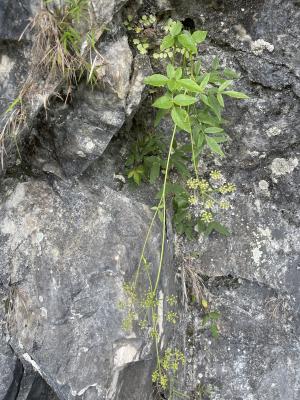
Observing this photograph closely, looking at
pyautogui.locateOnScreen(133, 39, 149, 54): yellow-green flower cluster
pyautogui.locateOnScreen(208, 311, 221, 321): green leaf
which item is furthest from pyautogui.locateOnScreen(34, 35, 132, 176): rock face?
pyautogui.locateOnScreen(208, 311, 221, 321): green leaf

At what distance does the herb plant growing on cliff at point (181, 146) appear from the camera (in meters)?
2.02

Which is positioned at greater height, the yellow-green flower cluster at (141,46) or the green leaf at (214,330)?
the yellow-green flower cluster at (141,46)

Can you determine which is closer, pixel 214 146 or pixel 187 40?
pixel 187 40

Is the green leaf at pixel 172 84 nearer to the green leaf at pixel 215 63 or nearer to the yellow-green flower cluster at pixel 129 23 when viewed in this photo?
the green leaf at pixel 215 63

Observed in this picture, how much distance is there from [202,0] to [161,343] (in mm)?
2023

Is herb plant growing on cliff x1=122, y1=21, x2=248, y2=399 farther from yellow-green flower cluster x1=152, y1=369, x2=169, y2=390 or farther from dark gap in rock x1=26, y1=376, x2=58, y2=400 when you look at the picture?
dark gap in rock x1=26, y1=376, x2=58, y2=400

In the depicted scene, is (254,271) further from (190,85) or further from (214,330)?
(190,85)

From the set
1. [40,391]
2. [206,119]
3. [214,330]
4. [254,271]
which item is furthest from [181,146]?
[40,391]

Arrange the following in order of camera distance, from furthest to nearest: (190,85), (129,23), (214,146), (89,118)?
1. (129,23)
2. (89,118)
3. (214,146)
4. (190,85)

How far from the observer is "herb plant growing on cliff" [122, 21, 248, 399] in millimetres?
2016

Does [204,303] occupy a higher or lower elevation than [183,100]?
lower

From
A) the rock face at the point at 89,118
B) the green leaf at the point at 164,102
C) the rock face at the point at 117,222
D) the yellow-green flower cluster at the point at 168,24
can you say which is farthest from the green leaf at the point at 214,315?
the yellow-green flower cluster at the point at 168,24

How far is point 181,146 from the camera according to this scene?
Result: 2.70m

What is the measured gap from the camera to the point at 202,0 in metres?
2.47
